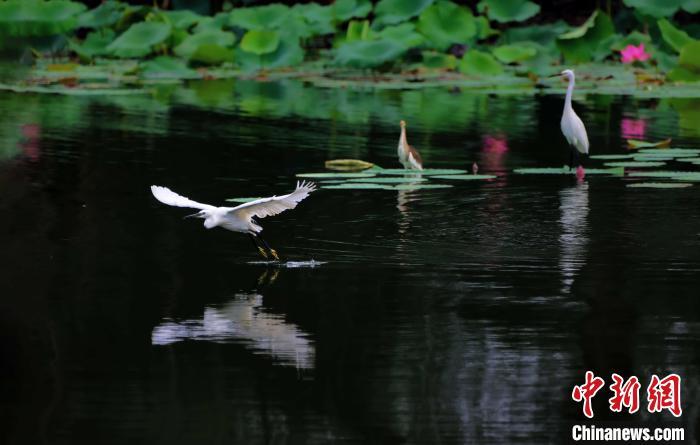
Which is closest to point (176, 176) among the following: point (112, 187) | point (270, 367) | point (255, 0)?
point (112, 187)

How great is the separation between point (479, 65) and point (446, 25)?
162 cm

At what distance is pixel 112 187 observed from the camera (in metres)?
12.4

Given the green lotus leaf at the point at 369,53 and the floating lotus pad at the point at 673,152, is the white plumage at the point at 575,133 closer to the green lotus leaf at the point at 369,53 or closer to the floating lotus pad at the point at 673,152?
the floating lotus pad at the point at 673,152

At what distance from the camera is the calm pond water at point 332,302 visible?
5.99 meters

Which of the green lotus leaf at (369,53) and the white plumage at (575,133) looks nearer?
the white plumage at (575,133)

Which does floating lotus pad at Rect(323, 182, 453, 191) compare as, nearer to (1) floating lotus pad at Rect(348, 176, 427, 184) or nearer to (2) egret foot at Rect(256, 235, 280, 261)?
(1) floating lotus pad at Rect(348, 176, 427, 184)

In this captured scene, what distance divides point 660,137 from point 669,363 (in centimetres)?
939

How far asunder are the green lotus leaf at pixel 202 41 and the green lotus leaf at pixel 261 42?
1.02 metres

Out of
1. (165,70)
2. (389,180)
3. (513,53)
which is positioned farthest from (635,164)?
(165,70)

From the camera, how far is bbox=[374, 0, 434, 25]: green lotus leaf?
2425cm

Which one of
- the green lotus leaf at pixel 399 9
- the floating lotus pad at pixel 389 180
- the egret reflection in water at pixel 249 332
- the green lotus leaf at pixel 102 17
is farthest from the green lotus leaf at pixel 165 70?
the egret reflection in water at pixel 249 332

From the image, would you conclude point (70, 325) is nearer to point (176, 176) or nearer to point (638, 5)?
point (176, 176)

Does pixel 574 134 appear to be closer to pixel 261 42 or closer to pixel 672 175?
pixel 672 175

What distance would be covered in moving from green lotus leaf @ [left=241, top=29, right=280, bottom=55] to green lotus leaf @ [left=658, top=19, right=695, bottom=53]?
214 inches
